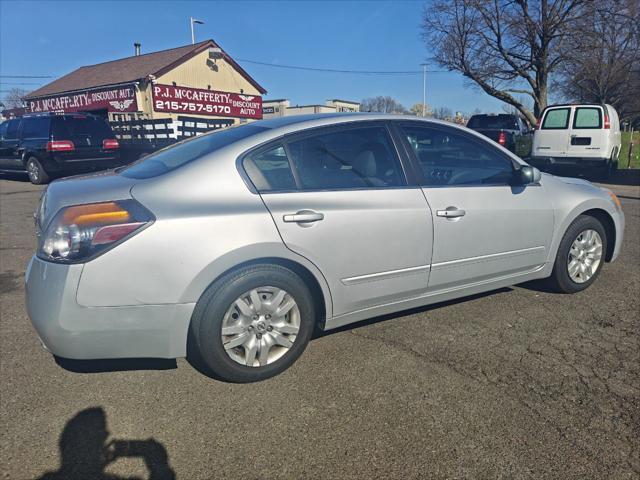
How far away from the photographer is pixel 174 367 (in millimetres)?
2916

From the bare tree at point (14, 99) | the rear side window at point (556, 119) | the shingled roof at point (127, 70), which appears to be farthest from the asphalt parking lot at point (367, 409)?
the bare tree at point (14, 99)

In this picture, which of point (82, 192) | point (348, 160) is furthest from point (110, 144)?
point (348, 160)

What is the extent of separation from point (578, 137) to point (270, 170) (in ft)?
37.0

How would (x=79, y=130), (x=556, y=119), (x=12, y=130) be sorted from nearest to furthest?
(x=79, y=130), (x=556, y=119), (x=12, y=130)

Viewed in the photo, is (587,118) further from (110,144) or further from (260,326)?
(260,326)

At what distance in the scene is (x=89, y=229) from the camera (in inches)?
91.9

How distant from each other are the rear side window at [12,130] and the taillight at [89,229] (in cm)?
1195

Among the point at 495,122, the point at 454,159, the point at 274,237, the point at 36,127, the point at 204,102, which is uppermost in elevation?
the point at 204,102

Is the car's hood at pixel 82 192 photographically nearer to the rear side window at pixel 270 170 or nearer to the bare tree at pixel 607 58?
the rear side window at pixel 270 170

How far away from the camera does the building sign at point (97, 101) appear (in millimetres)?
25766

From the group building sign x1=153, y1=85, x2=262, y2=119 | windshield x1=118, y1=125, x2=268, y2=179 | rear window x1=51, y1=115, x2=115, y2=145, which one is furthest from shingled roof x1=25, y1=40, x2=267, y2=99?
windshield x1=118, y1=125, x2=268, y2=179

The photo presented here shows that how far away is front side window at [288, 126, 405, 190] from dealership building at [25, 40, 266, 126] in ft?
71.8

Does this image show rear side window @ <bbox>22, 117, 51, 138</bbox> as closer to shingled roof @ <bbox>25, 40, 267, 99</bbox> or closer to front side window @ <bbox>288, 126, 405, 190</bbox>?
front side window @ <bbox>288, 126, 405, 190</bbox>

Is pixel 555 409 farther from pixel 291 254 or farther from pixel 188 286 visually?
pixel 188 286
